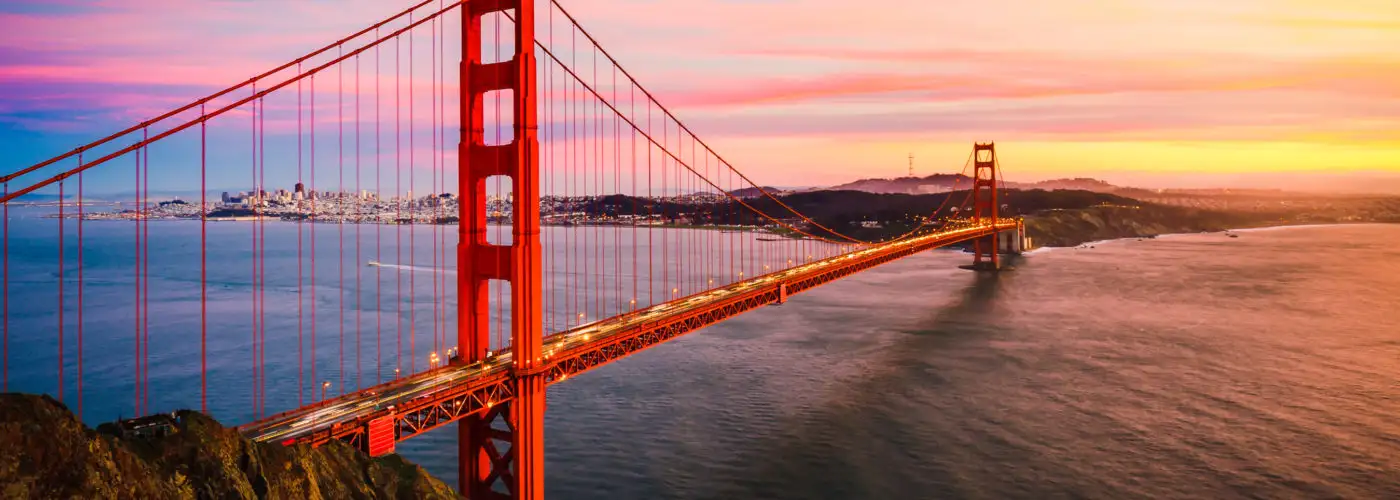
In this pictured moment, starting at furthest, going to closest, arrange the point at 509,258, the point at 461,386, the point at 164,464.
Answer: the point at 509,258 < the point at 461,386 < the point at 164,464

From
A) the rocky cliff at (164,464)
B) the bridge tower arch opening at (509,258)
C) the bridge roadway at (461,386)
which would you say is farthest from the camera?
→ the bridge tower arch opening at (509,258)

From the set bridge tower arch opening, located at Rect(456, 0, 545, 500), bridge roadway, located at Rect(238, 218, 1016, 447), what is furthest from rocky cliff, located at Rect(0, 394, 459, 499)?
bridge tower arch opening, located at Rect(456, 0, 545, 500)

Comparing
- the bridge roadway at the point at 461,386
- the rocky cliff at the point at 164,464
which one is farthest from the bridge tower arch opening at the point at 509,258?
the rocky cliff at the point at 164,464

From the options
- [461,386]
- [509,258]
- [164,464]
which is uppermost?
[509,258]

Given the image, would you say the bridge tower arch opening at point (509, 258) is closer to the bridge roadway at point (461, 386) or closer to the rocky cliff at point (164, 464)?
the bridge roadway at point (461, 386)

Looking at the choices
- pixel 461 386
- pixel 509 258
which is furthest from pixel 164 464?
pixel 509 258

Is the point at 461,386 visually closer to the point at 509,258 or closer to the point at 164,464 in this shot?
the point at 509,258
